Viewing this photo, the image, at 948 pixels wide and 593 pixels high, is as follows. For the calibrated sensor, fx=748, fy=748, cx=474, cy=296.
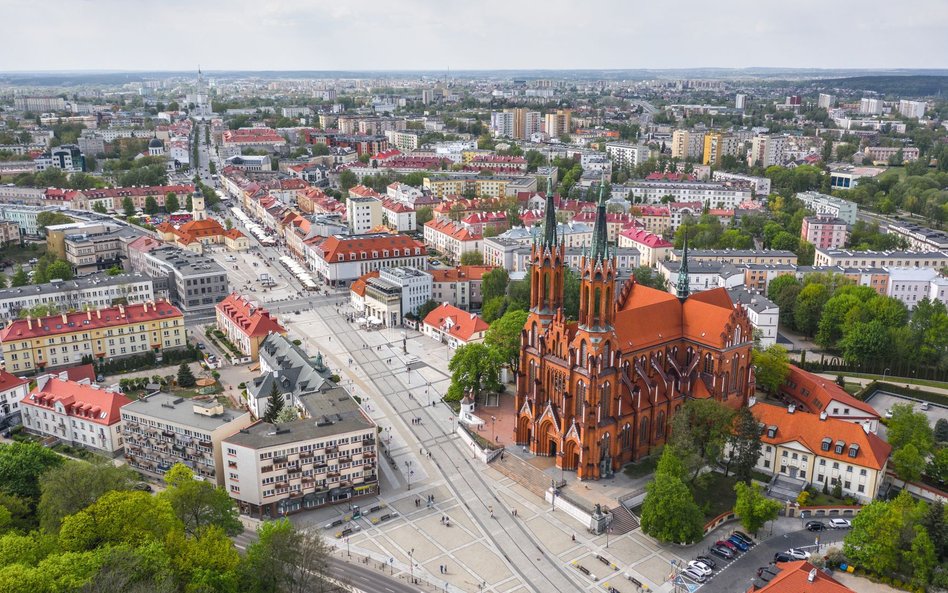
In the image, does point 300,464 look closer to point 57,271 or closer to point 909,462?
point 909,462

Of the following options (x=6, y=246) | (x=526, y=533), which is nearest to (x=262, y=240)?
(x=6, y=246)

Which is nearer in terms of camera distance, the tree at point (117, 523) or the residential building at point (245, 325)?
the tree at point (117, 523)

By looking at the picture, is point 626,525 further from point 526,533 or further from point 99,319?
point 99,319

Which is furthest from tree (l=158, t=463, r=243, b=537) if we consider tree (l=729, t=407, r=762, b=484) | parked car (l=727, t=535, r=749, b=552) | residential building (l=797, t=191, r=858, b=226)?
residential building (l=797, t=191, r=858, b=226)

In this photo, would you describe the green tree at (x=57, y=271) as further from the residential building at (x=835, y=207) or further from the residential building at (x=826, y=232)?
the residential building at (x=835, y=207)

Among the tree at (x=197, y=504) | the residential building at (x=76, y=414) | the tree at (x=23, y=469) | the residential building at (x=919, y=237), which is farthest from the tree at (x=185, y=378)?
the residential building at (x=919, y=237)

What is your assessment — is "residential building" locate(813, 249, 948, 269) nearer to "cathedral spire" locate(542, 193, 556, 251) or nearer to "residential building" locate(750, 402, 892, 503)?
"residential building" locate(750, 402, 892, 503)
